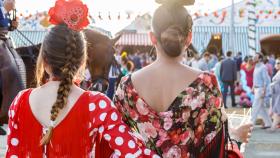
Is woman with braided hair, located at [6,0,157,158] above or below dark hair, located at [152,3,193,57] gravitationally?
below

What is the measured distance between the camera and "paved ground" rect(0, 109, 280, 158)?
9551 mm

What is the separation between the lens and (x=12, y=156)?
9.70ft

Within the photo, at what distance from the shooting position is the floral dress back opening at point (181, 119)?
9.90 feet

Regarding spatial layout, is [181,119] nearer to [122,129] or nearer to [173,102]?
[173,102]

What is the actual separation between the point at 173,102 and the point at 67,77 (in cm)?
53

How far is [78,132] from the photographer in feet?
9.46

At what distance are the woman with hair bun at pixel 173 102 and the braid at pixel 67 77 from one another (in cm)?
29

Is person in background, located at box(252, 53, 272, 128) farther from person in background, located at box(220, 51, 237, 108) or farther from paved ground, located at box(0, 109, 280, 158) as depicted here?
person in background, located at box(220, 51, 237, 108)

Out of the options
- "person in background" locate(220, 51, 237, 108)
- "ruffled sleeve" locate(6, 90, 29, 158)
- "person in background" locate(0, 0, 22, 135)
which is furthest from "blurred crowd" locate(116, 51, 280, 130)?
"person in background" locate(0, 0, 22, 135)

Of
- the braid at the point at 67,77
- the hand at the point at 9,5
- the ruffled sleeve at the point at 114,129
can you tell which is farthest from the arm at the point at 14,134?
the hand at the point at 9,5

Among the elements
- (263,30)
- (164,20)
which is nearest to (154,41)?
(164,20)

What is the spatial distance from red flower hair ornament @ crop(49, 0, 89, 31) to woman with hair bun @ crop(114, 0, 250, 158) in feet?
1.20

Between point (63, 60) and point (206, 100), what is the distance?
0.73 metres

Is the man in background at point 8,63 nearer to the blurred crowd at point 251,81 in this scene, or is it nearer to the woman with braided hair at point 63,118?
the blurred crowd at point 251,81
